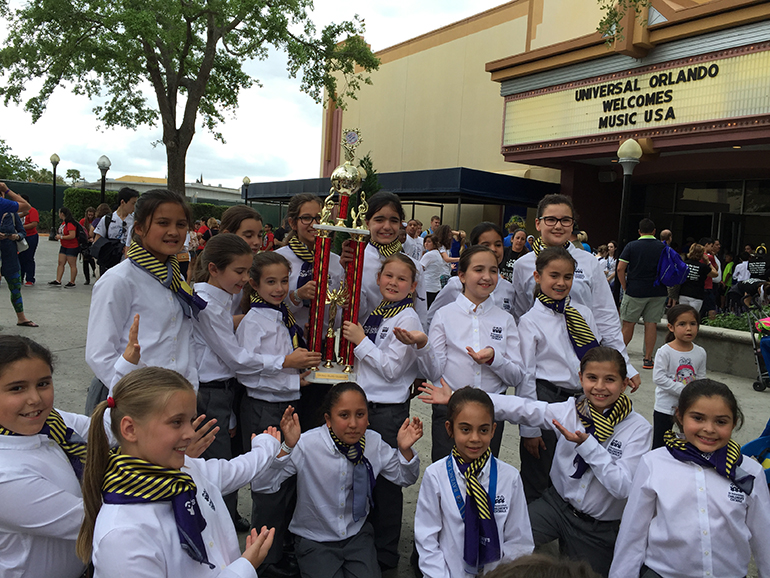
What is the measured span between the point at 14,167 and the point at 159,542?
5838cm

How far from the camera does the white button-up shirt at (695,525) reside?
2.35 meters

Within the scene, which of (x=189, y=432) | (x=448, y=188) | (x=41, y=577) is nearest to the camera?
(x=189, y=432)

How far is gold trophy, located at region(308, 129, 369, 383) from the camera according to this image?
323 cm

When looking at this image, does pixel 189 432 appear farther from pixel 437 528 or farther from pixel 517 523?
pixel 517 523

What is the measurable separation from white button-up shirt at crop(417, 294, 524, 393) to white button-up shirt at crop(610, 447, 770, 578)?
945 mm

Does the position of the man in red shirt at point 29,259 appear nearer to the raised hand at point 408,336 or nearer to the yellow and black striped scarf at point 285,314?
the yellow and black striped scarf at point 285,314

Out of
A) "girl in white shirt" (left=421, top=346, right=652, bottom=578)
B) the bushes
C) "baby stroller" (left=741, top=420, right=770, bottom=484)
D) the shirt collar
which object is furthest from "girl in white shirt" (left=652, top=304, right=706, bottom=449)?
the bushes

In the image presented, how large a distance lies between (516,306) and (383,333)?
1.16 m

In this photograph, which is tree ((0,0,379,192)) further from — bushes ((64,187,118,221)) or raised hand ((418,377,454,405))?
raised hand ((418,377,454,405))

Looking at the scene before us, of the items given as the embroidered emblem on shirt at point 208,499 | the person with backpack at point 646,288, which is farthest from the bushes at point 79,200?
the embroidered emblem on shirt at point 208,499

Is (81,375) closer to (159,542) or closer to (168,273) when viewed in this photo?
(168,273)

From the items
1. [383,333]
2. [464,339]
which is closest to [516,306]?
[464,339]

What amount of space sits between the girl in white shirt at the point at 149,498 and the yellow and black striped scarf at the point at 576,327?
2096 millimetres

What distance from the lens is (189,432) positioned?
179 cm
